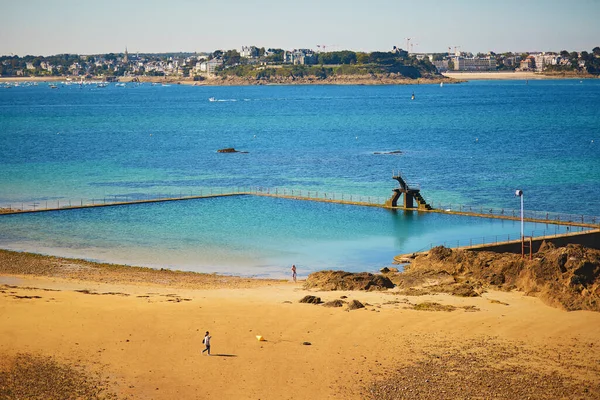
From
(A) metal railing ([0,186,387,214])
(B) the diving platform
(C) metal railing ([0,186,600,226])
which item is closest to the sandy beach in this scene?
(C) metal railing ([0,186,600,226])

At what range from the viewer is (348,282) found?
137 feet

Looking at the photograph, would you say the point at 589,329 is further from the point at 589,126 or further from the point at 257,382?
the point at 589,126

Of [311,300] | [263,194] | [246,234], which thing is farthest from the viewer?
[263,194]

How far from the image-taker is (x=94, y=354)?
100ft

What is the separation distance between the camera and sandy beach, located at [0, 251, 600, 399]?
1106 inches

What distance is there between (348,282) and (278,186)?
146ft

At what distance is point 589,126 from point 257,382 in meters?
151

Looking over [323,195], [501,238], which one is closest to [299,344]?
[501,238]

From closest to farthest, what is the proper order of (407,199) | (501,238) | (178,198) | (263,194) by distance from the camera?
(501,238) < (407,199) < (178,198) < (263,194)

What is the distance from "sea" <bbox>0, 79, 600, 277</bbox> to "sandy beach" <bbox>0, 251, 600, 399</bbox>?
39.8ft

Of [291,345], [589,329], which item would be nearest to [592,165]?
[589,329]

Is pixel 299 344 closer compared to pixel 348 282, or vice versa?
pixel 299 344

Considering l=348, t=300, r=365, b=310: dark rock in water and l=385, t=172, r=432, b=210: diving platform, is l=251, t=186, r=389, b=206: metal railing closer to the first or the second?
Answer: l=385, t=172, r=432, b=210: diving platform

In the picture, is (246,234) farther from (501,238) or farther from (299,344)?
(299,344)
